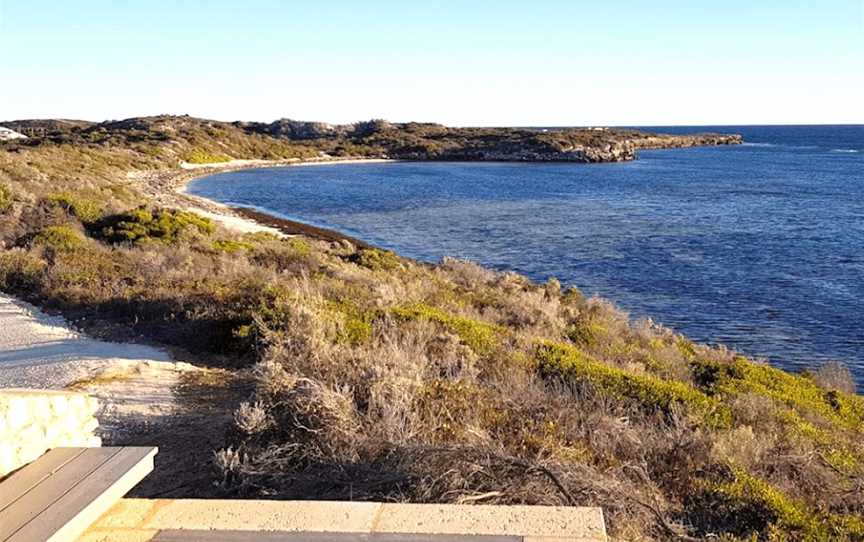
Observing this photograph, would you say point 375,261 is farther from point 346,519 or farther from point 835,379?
point 346,519

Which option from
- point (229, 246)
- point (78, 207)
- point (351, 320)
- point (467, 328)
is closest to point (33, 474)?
point (351, 320)

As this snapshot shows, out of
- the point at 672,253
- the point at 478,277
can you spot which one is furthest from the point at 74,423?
the point at 672,253

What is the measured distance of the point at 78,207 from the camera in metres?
20.2

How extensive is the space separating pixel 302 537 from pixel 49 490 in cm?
147

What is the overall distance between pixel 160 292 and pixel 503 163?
275 ft

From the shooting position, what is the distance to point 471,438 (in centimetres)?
578

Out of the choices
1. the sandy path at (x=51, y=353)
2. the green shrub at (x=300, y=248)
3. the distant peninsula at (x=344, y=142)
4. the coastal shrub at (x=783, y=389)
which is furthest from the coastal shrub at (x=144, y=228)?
the distant peninsula at (x=344, y=142)

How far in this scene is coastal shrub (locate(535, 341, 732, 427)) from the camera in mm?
7891

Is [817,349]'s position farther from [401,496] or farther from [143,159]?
[143,159]

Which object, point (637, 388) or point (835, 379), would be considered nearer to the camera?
point (637, 388)

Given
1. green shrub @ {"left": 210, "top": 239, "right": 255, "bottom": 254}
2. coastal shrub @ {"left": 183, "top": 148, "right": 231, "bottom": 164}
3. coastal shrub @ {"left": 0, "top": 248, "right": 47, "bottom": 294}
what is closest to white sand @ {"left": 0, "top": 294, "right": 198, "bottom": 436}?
coastal shrub @ {"left": 0, "top": 248, "right": 47, "bottom": 294}

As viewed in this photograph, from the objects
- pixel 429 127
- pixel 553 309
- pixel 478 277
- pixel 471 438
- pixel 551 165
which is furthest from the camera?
pixel 429 127

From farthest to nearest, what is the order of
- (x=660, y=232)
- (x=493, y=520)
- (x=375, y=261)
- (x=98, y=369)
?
1. (x=660, y=232)
2. (x=375, y=261)
3. (x=98, y=369)
4. (x=493, y=520)

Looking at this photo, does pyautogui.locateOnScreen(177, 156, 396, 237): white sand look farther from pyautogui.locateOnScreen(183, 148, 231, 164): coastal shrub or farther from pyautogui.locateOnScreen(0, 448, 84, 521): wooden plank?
pyautogui.locateOnScreen(0, 448, 84, 521): wooden plank
